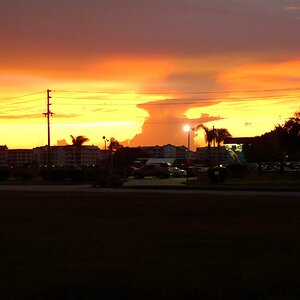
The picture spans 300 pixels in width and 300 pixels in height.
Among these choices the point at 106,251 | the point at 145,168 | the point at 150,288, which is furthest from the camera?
the point at 145,168

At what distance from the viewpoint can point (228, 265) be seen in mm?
11312

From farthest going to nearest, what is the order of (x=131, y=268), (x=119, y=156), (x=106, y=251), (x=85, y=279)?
(x=119, y=156)
(x=106, y=251)
(x=131, y=268)
(x=85, y=279)

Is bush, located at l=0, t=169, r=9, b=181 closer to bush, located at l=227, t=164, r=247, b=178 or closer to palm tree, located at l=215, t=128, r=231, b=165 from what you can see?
bush, located at l=227, t=164, r=247, b=178

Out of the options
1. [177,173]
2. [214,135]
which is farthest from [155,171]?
[214,135]

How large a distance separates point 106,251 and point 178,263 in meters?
2.06

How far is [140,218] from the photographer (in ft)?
67.2

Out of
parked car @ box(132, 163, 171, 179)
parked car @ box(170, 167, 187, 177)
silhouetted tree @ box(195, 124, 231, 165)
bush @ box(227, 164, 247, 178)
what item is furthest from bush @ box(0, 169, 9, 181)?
silhouetted tree @ box(195, 124, 231, 165)

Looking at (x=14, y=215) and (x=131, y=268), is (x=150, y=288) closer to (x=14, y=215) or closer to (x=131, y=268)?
(x=131, y=268)

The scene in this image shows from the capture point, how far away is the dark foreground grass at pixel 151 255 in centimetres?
947

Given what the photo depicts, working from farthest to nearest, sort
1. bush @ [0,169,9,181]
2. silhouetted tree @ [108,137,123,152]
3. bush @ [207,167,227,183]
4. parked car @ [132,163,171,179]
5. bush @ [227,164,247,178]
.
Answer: silhouetted tree @ [108,137,123,152] < parked car @ [132,163,171,179] < bush @ [0,169,9,181] < bush @ [227,164,247,178] < bush @ [207,167,227,183]

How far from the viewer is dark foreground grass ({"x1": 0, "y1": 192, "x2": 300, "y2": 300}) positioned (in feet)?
31.1

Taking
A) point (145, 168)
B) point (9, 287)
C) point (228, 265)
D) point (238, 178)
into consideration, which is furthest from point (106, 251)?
point (145, 168)

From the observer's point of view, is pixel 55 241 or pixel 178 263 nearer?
pixel 178 263

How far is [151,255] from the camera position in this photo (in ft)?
41.1
